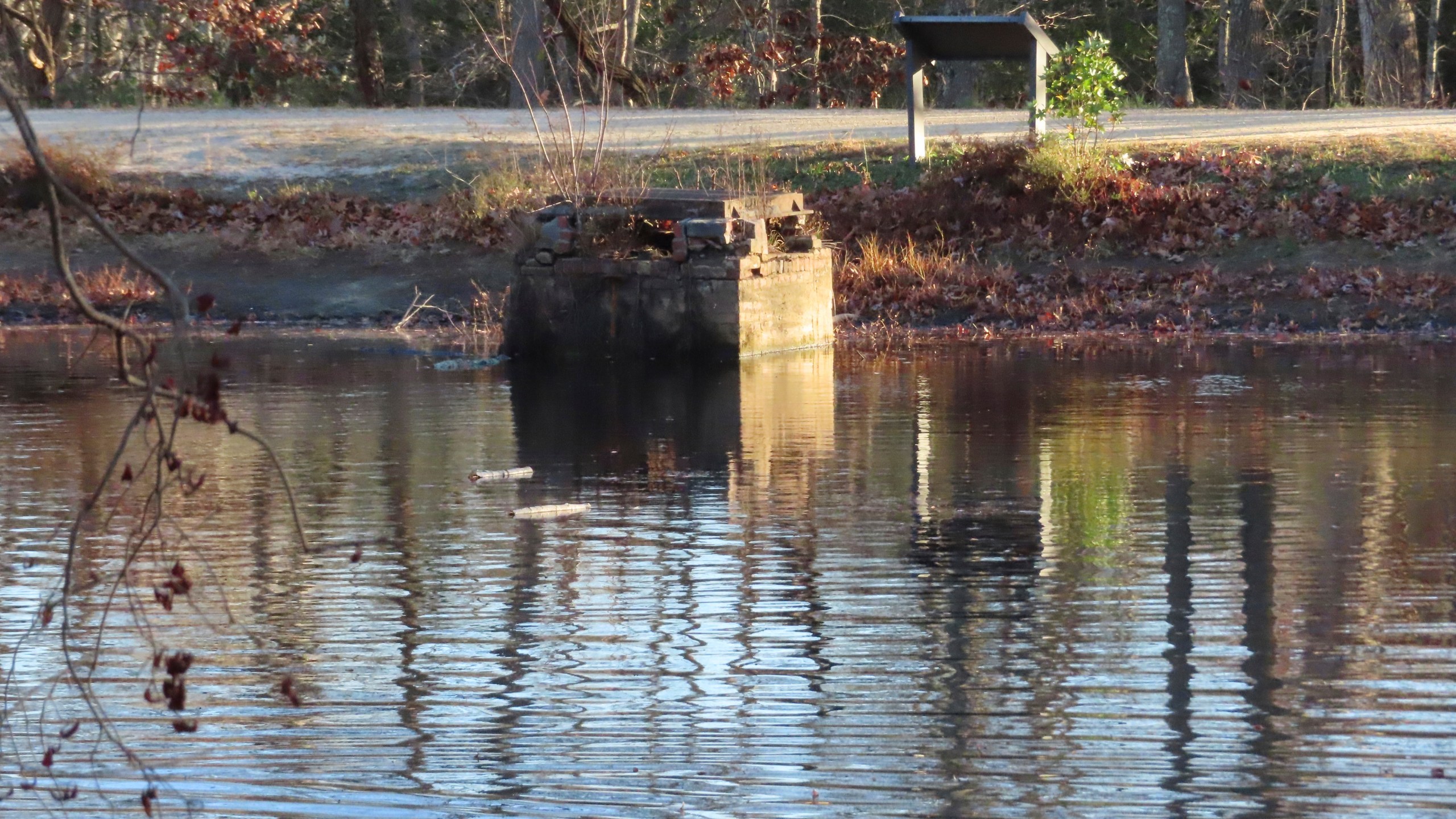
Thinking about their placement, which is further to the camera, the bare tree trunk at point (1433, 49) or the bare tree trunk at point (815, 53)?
the bare tree trunk at point (815, 53)

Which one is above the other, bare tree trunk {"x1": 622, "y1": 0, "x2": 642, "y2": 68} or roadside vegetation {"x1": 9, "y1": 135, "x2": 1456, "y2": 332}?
bare tree trunk {"x1": 622, "y1": 0, "x2": 642, "y2": 68}

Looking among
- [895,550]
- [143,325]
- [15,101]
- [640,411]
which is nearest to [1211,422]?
[640,411]

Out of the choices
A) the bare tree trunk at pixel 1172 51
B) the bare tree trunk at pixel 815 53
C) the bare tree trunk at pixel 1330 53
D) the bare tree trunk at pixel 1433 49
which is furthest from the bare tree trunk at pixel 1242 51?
the bare tree trunk at pixel 815 53

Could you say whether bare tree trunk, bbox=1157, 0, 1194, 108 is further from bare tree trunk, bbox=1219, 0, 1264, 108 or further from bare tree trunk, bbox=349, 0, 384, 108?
bare tree trunk, bbox=349, 0, 384, 108

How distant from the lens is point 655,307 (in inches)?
679

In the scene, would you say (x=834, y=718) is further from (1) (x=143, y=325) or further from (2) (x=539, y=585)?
(1) (x=143, y=325)

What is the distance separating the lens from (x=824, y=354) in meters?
18.0

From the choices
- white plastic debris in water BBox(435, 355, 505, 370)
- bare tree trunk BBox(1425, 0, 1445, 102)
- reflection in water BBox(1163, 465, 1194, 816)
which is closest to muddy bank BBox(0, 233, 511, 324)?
white plastic debris in water BBox(435, 355, 505, 370)

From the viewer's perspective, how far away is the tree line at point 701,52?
116 ft

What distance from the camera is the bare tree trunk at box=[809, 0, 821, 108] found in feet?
129

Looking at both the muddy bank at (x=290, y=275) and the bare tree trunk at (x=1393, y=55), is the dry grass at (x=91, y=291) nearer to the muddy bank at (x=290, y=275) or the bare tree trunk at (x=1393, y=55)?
the muddy bank at (x=290, y=275)

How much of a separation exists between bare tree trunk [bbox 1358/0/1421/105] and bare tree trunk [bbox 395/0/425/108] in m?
19.2

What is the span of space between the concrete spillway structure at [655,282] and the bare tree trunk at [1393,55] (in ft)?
64.0

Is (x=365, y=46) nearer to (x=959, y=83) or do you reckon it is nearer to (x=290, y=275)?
(x=959, y=83)
